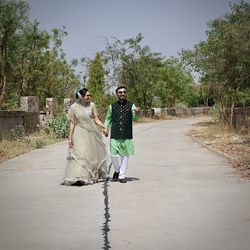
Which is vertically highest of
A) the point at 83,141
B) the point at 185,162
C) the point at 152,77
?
the point at 152,77

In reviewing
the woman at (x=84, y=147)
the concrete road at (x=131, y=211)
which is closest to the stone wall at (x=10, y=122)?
the concrete road at (x=131, y=211)

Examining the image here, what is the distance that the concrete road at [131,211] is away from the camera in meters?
4.98

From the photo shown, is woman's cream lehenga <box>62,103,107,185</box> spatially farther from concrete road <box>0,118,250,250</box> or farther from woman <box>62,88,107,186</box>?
concrete road <box>0,118,250,250</box>

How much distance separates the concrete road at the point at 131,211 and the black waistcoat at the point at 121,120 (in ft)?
3.14

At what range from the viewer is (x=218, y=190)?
8.05 meters

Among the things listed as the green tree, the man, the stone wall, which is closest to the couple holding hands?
the man

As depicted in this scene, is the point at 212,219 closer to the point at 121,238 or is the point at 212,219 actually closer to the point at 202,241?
the point at 202,241

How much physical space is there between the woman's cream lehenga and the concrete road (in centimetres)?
36

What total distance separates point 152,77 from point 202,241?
4907 centimetres

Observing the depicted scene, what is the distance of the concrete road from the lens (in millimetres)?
4984

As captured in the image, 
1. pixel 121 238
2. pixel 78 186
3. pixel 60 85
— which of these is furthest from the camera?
pixel 60 85

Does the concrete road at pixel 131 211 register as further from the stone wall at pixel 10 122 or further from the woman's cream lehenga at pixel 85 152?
the stone wall at pixel 10 122

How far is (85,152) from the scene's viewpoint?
9031mm

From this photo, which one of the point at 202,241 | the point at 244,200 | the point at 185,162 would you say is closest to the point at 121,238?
the point at 202,241
